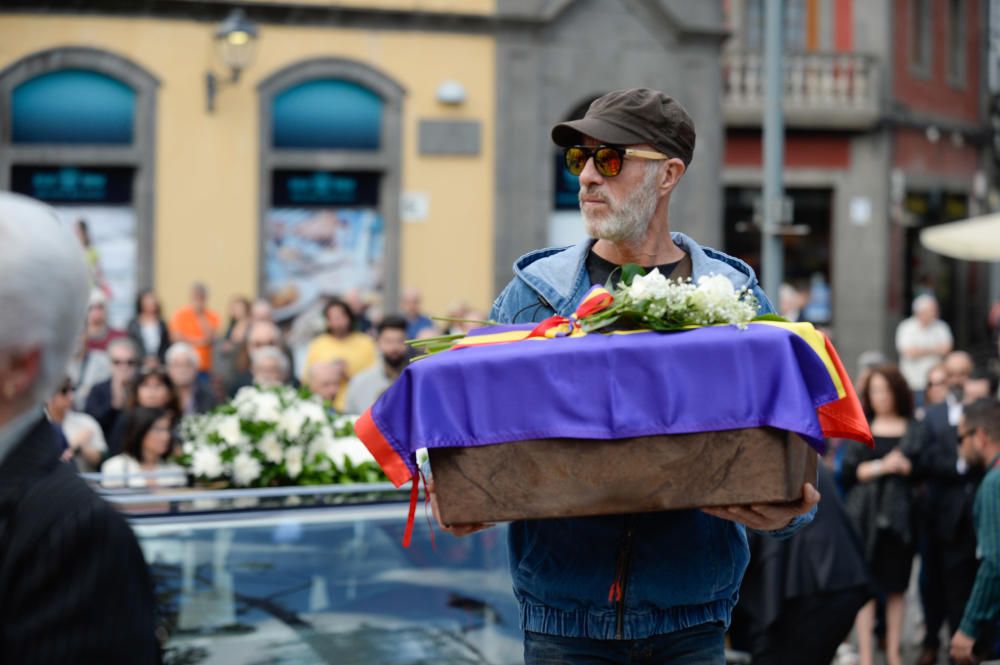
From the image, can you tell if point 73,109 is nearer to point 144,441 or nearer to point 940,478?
point 144,441

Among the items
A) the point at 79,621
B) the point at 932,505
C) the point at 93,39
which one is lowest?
the point at 932,505

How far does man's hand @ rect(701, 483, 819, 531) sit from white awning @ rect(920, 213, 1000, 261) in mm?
14233

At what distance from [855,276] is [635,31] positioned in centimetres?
897

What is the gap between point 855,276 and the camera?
29.8 meters

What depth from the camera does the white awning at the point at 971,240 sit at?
17.5 metres

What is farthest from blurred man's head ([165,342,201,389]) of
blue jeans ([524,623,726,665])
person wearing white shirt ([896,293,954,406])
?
person wearing white shirt ([896,293,954,406])

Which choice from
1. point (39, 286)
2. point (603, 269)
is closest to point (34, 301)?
point (39, 286)

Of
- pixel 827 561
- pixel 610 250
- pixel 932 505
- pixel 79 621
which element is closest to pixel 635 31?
pixel 932 505

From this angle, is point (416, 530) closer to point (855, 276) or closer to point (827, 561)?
point (827, 561)

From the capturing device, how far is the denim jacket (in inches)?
147

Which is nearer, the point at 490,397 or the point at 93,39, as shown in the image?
the point at 490,397

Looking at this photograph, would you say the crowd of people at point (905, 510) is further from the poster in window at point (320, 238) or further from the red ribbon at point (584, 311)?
the poster in window at point (320, 238)

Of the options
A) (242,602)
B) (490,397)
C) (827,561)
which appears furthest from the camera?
(827,561)

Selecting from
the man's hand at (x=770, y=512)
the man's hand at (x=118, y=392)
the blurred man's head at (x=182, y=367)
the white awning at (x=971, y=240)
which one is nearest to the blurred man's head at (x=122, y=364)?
the man's hand at (x=118, y=392)
